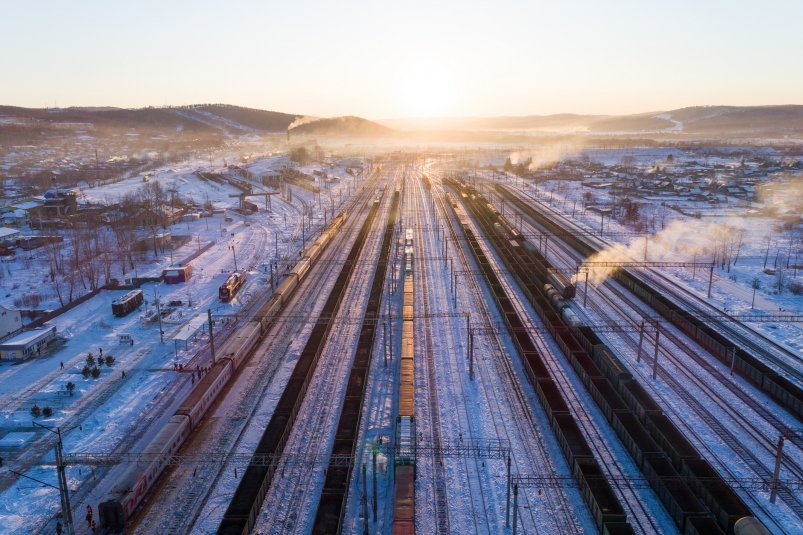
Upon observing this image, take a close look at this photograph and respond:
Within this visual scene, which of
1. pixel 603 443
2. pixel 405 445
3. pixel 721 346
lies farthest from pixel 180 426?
pixel 721 346

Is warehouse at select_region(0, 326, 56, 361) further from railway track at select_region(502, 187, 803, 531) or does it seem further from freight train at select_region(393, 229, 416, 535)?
railway track at select_region(502, 187, 803, 531)

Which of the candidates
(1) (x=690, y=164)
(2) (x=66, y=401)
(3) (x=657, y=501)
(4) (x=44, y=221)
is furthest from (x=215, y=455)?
(1) (x=690, y=164)

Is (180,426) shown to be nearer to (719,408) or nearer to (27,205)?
(719,408)

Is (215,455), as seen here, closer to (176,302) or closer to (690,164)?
(176,302)

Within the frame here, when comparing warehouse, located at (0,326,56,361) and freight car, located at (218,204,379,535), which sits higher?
warehouse, located at (0,326,56,361)

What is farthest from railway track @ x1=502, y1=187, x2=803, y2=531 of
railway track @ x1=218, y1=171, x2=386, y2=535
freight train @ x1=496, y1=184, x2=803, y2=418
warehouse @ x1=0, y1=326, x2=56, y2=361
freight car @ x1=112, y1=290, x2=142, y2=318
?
warehouse @ x1=0, y1=326, x2=56, y2=361

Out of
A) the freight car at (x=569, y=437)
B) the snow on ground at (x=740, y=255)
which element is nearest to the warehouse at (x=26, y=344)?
the freight car at (x=569, y=437)
